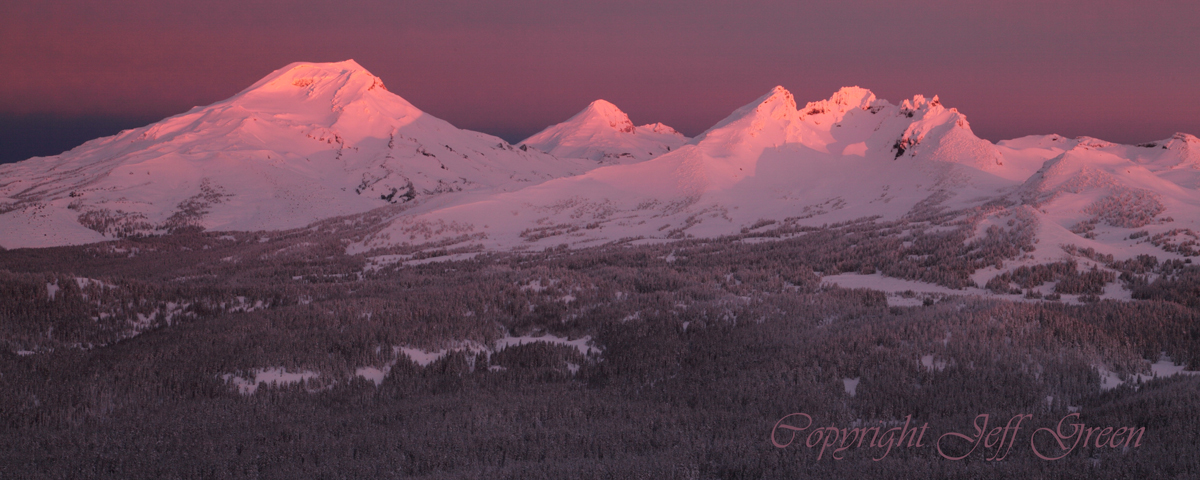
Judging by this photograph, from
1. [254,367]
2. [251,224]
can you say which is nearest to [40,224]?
[251,224]

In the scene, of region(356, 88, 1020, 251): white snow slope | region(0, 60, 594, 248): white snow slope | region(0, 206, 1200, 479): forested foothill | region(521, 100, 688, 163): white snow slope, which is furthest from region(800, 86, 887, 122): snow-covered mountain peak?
region(0, 206, 1200, 479): forested foothill

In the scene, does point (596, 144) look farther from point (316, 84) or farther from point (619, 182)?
point (619, 182)

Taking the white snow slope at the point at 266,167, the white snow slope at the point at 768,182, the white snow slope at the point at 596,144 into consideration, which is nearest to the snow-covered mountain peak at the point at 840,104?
the white snow slope at the point at 768,182

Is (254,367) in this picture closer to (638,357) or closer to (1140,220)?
(638,357)

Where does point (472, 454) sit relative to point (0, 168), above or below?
below

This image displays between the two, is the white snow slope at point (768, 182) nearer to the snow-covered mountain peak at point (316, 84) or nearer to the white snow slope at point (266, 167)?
the white snow slope at point (266, 167)

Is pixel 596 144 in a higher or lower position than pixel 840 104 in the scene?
lower

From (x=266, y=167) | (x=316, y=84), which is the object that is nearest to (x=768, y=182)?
(x=266, y=167)
